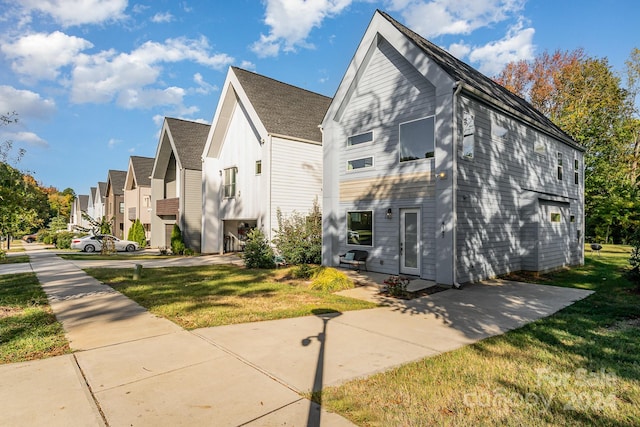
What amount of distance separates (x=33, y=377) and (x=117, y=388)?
1194 millimetres

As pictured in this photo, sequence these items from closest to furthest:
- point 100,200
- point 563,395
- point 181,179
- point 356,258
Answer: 1. point 563,395
2. point 356,258
3. point 181,179
4. point 100,200

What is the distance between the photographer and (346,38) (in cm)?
1966

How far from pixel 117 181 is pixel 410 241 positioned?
42.2 m

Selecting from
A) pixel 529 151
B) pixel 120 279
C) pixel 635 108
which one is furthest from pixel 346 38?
pixel 635 108

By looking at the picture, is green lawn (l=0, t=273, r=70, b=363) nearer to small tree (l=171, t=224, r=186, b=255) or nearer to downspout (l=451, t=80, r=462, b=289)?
downspout (l=451, t=80, r=462, b=289)

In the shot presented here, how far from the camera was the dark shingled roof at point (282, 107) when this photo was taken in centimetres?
1845

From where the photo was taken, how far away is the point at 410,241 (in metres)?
12.0

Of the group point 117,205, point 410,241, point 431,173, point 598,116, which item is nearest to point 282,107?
point 431,173

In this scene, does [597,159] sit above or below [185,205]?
above

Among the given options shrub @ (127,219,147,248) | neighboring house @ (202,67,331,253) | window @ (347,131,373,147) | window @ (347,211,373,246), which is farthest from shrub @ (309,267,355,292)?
shrub @ (127,219,147,248)

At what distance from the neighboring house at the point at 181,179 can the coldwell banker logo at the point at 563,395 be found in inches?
905

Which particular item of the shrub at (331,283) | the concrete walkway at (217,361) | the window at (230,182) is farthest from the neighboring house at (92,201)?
the shrub at (331,283)

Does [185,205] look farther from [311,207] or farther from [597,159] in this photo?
[597,159]

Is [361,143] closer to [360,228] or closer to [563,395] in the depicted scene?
[360,228]
